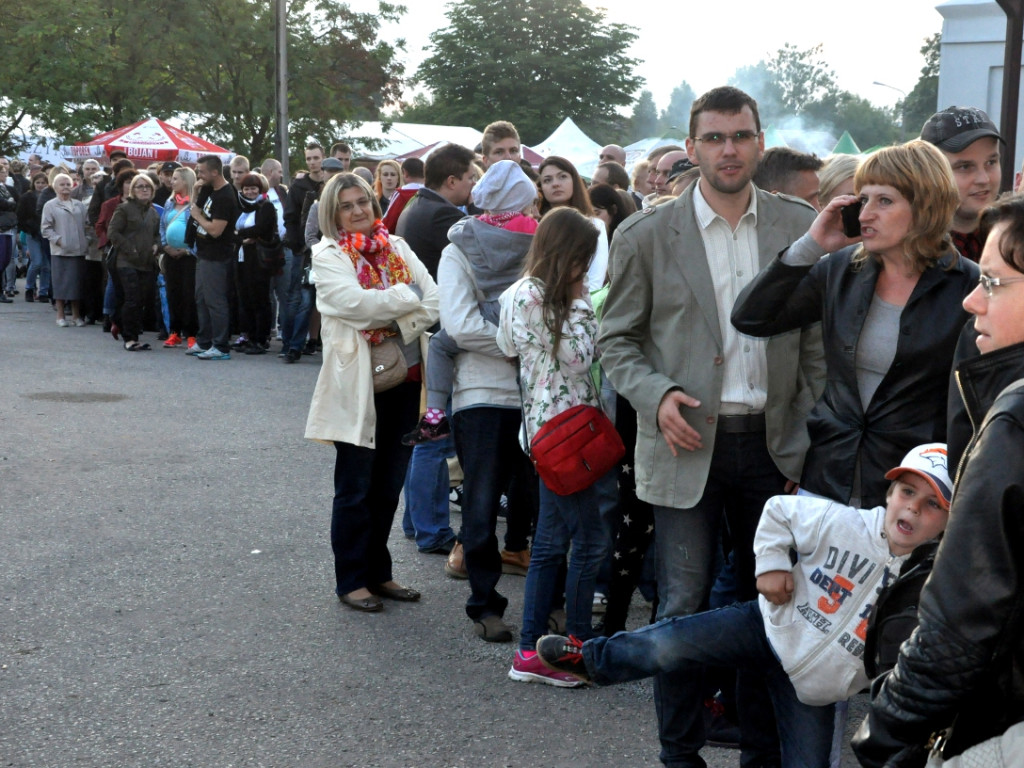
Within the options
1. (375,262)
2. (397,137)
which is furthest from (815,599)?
(397,137)

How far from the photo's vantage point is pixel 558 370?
15.7 ft

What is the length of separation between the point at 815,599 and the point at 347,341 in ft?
9.50

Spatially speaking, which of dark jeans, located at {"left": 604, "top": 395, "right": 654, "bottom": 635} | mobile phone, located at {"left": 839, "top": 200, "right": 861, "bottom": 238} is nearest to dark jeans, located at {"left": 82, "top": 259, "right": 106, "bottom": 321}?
dark jeans, located at {"left": 604, "top": 395, "right": 654, "bottom": 635}

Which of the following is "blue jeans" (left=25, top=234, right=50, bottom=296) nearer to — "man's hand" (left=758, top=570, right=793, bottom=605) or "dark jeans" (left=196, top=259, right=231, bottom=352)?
"dark jeans" (left=196, top=259, right=231, bottom=352)

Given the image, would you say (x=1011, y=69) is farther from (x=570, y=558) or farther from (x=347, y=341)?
(x=570, y=558)

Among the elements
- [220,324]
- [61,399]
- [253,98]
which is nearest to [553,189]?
[61,399]

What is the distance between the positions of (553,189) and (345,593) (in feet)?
7.35

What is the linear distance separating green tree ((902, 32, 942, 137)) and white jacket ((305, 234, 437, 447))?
77933 millimetres

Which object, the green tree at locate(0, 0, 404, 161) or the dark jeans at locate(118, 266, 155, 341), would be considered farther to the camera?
the green tree at locate(0, 0, 404, 161)

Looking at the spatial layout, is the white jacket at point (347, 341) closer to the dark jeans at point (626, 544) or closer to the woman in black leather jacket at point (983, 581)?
the dark jeans at point (626, 544)

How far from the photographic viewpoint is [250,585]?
19.5 ft

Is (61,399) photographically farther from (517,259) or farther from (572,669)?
(572,669)

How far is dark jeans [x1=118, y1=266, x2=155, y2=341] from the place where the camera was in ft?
47.4

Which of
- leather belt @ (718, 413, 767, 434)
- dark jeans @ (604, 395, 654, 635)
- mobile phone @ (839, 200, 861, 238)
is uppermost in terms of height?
mobile phone @ (839, 200, 861, 238)
